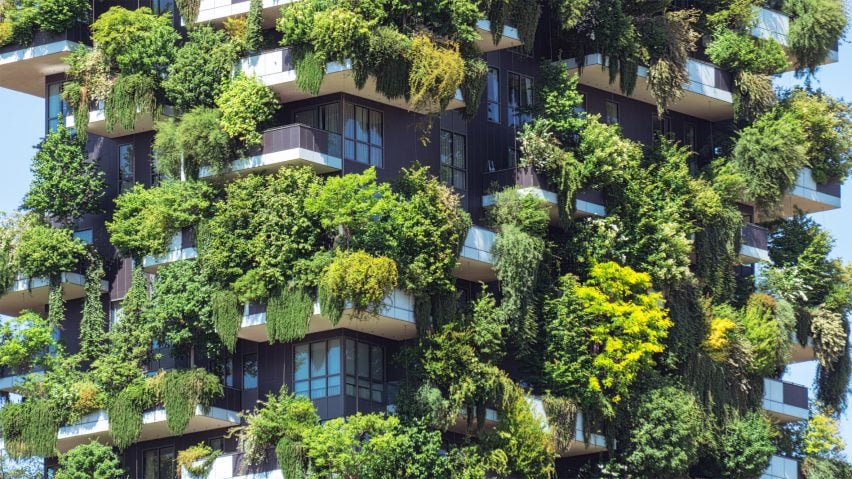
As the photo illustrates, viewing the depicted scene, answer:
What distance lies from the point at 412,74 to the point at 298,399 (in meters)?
11.4

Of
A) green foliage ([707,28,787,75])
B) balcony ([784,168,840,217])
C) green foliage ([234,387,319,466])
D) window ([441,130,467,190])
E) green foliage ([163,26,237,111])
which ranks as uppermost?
green foliage ([707,28,787,75])

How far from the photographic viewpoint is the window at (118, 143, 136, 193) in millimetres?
96750

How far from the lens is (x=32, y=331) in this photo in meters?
94.1

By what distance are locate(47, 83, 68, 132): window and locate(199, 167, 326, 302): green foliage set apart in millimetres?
9175

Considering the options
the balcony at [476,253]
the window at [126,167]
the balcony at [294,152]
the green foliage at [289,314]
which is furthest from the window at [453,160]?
the window at [126,167]

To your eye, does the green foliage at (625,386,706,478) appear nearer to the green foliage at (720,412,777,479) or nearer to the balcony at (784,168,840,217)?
the green foliage at (720,412,777,479)

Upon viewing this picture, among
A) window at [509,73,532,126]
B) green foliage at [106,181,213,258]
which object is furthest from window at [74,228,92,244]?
window at [509,73,532,126]

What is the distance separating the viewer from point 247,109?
91688mm

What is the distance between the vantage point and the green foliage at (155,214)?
9256 centimetres

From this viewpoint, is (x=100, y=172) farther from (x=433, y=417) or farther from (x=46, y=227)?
(x=433, y=417)

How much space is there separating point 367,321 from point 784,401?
20988 mm

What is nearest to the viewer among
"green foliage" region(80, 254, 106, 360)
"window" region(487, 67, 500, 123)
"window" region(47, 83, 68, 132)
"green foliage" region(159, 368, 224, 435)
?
"green foliage" region(159, 368, 224, 435)

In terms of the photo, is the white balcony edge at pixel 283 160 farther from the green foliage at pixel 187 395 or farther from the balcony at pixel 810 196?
the balcony at pixel 810 196

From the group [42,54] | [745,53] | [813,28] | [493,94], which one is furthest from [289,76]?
[813,28]
